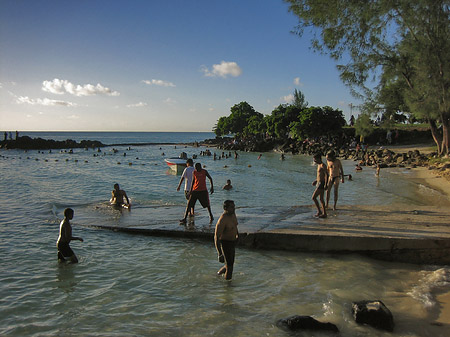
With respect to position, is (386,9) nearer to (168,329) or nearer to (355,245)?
(355,245)

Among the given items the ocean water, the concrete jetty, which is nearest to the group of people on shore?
the ocean water

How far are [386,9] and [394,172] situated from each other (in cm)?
1246

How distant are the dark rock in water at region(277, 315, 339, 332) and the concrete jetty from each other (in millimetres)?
2916

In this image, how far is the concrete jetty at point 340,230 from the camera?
7008 mm

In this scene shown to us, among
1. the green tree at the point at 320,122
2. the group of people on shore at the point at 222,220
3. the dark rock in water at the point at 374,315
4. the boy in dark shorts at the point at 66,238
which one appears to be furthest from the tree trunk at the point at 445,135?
the boy in dark shorts at the point at 66,238

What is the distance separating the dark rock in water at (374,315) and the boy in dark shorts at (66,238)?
18.8 ft

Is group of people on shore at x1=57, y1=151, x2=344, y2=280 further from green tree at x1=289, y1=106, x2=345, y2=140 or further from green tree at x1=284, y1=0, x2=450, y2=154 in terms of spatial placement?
green tree at x1=289, y1=106, x2=345, y2=140

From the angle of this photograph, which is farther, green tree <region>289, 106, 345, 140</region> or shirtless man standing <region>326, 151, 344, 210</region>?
green tree <region>289, 106, 345, 140</region>

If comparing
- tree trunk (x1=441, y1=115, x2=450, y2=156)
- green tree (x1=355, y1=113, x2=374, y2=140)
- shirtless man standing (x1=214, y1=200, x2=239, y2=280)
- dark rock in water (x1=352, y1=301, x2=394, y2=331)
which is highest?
green tree (x1=355, y1=113, x2=374, y2=140)

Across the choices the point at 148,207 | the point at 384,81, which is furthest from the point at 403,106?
the point at 148,207

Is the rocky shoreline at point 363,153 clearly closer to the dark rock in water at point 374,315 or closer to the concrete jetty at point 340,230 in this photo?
the concrete jetty at point 340,230

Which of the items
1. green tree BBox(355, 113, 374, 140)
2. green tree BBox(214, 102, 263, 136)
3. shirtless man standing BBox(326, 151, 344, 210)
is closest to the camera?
shirtless man standing BBox(326, 151, 344, 210)

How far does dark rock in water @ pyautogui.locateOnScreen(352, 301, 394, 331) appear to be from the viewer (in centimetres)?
471

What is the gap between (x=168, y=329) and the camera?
16.4 feet
